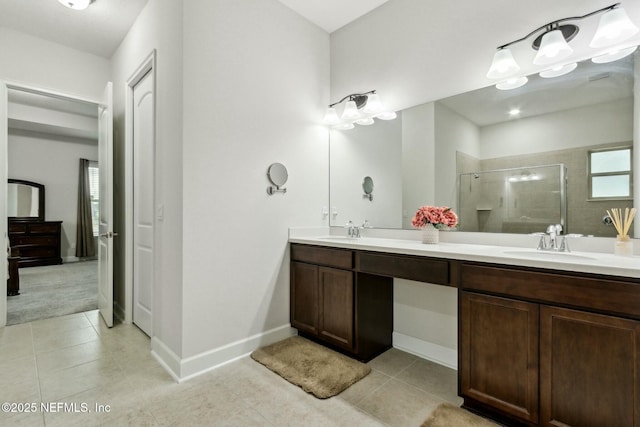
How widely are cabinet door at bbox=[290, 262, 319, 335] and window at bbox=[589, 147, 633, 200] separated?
185cm

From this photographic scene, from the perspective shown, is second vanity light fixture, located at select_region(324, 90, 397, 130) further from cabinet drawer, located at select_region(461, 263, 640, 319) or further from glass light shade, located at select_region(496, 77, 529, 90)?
cabinet drawer, located at select_region(461, 263, 640, 319)

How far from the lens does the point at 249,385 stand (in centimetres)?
190

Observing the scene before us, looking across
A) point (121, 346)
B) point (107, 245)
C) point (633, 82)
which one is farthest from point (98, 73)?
point (633, 82)

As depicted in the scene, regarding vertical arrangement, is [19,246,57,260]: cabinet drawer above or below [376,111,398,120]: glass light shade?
below

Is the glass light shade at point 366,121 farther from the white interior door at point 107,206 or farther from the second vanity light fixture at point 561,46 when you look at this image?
the white interior door at point 107,206

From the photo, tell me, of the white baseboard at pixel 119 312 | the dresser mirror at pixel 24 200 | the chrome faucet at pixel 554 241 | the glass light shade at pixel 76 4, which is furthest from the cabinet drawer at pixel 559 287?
the dresser mirror at pixel 24 200

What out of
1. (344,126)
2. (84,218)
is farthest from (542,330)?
(84,218)

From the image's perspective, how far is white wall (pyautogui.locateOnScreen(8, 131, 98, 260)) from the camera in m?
5.82

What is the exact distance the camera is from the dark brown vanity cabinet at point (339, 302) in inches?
85.7

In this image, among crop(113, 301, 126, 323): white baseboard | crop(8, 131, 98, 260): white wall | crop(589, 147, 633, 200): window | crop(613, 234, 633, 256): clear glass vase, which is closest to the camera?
crop(613, 234, 633, 256): clear glass vase

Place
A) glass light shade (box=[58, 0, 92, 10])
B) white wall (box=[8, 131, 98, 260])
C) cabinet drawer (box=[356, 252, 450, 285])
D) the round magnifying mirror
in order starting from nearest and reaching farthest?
1. cabinet drawer (box=[356, 252, 450, 285])
2. glass light shade (box=[58, 0, 92, 10])
3. the round magnifying mirror
4. white wall (box=[8, 131, 98, 260])

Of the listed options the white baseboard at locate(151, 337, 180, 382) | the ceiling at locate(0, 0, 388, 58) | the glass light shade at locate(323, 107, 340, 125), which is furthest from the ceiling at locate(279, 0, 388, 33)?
the white baseboard at locate(151, 337, 180, 382)

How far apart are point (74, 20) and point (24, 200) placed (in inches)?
193

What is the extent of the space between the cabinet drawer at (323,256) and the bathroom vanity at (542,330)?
0.24m
